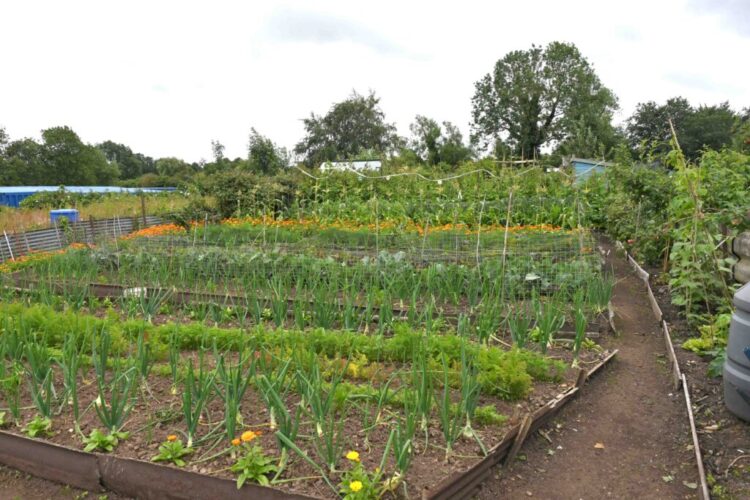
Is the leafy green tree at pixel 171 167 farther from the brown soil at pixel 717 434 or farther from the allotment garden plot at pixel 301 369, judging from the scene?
the brown soil at pixel 717 434

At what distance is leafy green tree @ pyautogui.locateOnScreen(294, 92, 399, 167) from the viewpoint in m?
43.4

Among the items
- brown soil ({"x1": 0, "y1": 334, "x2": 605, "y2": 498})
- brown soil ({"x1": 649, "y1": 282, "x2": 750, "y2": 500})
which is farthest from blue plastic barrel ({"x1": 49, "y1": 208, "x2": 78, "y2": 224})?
brown soil ({"x1": 649, "y1": 282, "x2": 750, "y2": 500})

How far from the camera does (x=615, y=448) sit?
2941mm

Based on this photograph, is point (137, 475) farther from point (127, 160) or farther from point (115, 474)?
point (127, 160)

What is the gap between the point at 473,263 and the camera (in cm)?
611

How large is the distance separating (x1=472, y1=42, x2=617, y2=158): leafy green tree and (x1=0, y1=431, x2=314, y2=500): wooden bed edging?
37.7 m

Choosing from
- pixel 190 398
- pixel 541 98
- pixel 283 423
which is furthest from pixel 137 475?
pixel 541 98

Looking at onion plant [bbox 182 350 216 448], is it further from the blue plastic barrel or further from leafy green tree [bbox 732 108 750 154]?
the blue plastic barrel

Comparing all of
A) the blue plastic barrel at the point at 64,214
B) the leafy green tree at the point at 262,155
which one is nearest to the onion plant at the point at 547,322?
the blue plastic barrel at the point at 64,214

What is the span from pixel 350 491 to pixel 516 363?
1439 millimetres

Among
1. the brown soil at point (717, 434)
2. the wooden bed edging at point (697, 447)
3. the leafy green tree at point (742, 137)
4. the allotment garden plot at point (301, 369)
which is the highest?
the leafy green tree at point (742, 137)

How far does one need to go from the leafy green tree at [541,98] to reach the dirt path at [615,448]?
35.7 meters

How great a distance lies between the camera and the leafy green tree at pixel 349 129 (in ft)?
143

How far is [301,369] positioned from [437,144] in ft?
93.7
